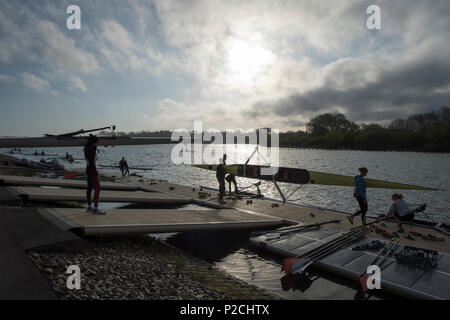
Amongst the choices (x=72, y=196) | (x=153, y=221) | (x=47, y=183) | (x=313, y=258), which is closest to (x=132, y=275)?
(x=153, y=221)

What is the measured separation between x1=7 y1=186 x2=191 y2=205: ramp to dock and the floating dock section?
27.0ft

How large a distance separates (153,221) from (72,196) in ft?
21.3

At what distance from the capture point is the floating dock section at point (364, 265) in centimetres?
610

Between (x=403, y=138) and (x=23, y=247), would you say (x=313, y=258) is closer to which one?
(x=23, y=247)

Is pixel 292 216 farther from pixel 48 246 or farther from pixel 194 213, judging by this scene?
pixel 48 246

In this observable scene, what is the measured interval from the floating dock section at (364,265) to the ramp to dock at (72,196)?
8220 mm

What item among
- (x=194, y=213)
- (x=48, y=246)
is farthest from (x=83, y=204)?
(x=48, y=246)

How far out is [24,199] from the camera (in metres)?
11.9

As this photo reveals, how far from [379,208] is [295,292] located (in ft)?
58.5

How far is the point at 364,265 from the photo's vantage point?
7375mm

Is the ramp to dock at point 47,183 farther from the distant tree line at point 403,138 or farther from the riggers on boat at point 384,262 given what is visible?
the distant tree line at point 403,138

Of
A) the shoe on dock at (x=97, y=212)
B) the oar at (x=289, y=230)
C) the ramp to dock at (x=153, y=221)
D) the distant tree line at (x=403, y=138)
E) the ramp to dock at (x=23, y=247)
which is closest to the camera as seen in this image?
the ramp to dock at (x=23, y=247)

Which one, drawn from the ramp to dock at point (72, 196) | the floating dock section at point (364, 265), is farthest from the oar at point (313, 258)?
the ramp to dock at point (72, 196)

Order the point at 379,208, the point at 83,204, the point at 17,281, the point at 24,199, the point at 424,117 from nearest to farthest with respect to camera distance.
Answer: the point at 17,281 < the point at 24,199 < the point at 83,204 < the point at 379,208 < the point at 424,117
